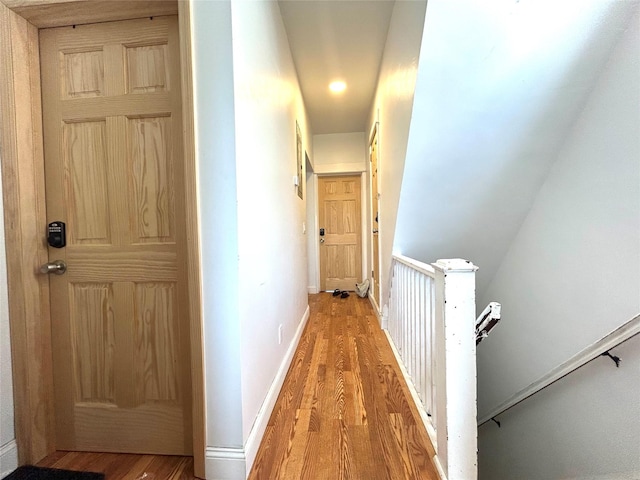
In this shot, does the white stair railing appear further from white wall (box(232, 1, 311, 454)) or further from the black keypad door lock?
the black keypad door lock

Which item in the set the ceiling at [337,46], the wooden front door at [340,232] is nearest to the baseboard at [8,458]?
the ceiling at [337,46]

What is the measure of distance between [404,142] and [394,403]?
1.60 meters

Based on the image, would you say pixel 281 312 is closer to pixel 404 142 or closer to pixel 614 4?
pixel 404 142

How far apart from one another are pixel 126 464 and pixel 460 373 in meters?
1.40

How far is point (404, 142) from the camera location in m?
1.83

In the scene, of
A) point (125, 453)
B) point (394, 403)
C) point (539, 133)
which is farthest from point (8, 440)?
point (539, 133)

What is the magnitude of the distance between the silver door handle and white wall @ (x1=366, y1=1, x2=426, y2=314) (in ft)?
6.36

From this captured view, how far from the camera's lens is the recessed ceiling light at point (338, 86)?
3004 mm

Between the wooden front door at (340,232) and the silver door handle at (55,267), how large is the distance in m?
3.61

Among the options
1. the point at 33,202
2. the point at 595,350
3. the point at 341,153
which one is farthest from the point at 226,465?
the point at 341,153

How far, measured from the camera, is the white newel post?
39.8 inches

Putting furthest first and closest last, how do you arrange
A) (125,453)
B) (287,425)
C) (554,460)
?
(554,460), (287,425), (125,453)

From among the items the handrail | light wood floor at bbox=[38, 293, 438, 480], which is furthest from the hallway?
the handrail

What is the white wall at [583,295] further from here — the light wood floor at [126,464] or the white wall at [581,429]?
the light wood floor at [126,464]
